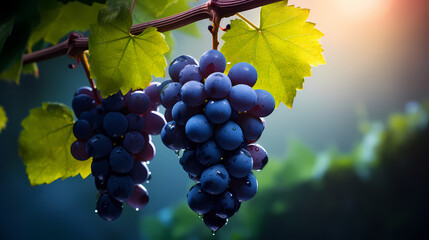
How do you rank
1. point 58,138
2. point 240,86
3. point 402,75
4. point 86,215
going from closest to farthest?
point 240,86
point 58,138
point 86,215
point 402,75

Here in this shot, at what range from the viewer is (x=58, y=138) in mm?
443

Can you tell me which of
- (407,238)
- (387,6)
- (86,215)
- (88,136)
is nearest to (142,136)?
(88,136)

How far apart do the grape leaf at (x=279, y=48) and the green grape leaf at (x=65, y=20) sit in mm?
263

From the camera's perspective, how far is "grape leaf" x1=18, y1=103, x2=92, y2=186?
1.43ft

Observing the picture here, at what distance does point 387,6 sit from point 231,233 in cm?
207

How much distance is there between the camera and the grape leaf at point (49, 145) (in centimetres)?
44

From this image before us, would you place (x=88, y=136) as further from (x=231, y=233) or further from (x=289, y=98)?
(x=231, y=233)

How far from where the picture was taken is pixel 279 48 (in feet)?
1.21

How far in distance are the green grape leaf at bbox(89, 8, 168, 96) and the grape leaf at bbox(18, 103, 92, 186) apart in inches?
4.9

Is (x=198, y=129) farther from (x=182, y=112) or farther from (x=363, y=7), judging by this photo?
(x=363, y=7)

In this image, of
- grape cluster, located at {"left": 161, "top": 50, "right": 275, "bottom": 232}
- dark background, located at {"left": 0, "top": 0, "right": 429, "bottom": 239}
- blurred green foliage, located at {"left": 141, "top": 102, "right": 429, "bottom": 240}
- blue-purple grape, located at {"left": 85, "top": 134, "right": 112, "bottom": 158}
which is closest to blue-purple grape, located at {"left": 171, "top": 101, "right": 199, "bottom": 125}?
grape cluster, located at {"left": 161, "top": 50, "right": 275, "bottom": 232}

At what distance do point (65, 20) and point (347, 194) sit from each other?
224cm

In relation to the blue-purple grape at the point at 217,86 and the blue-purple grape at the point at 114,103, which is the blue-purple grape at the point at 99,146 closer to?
the blue-purple grape at the point at 114,103

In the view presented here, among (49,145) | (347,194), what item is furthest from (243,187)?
(347,194)
